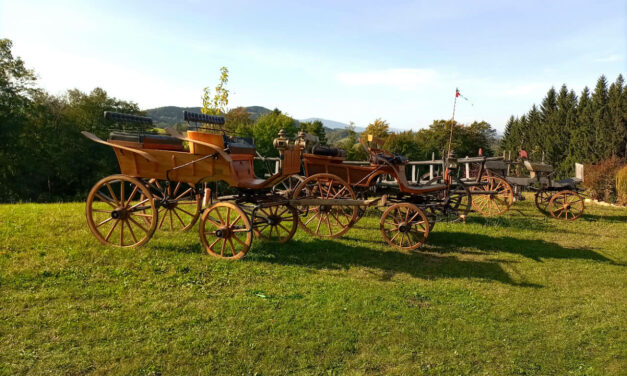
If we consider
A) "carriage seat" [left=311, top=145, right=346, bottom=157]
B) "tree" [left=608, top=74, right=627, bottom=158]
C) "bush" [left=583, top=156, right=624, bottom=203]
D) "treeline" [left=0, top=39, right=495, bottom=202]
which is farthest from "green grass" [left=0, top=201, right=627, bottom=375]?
"tree" [left=608, top=74, right=627, bottom=158]

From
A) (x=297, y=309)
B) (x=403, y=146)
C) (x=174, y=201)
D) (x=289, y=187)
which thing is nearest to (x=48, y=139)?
(x=289, y=187)

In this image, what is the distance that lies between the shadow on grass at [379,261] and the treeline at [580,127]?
67.6 ft

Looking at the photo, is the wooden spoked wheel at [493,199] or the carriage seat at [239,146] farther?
the wooden spoked wheel at [493,199]

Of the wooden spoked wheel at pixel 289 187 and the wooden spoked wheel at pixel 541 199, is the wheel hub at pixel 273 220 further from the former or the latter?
the wooden spoked wheel at pixel 541 199

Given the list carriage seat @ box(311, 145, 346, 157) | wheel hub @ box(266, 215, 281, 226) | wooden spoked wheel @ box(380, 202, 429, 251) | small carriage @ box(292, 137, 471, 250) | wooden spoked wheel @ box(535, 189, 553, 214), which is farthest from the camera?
wooden spoked wheel @ box(535, 189, 553, 214)

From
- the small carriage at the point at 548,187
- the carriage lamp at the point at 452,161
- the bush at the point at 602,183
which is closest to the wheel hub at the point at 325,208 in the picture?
the carriage lamp at the point at 452,161

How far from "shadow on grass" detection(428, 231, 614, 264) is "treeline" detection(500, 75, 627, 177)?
1806cm

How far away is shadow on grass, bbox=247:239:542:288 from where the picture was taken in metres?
5.61

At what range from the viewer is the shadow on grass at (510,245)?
702 cm

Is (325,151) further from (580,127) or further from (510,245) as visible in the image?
(580,127)

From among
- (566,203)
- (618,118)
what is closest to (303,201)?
(566,203)

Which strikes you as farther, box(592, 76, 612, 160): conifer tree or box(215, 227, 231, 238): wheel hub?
box(592, 76, 612, 160): conifer tree

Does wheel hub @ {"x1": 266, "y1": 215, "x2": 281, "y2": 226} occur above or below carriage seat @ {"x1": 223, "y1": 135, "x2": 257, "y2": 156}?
below

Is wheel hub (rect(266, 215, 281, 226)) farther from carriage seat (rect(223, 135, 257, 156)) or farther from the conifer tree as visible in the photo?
the conifer tree
